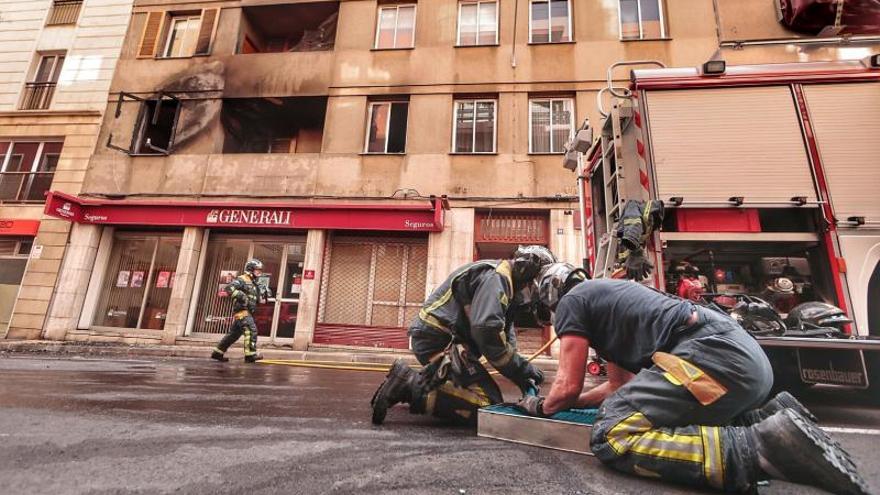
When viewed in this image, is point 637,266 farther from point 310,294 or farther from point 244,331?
point 310,294

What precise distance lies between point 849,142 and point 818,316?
1.99m

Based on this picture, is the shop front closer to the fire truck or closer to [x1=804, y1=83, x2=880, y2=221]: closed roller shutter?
the fire truck

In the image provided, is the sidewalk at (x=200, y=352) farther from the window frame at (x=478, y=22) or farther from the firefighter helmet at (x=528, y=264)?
the window frame at (x=478, y=22)

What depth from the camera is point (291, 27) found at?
13.8m

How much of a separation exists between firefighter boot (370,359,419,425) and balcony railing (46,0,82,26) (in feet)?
58.7

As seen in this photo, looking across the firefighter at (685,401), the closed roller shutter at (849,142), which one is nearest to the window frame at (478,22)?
the closed roller shutter at (849,142)

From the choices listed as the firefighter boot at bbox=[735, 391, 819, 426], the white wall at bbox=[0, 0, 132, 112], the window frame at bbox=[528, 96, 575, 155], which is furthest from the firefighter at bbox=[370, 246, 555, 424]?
the white wall at bbox=[0, 0, 132, 112]

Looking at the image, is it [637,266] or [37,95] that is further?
[37,95]

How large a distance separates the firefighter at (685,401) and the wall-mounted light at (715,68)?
12.4ft

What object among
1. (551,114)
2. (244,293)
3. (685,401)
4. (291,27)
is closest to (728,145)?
(685,401)

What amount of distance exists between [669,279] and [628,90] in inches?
88.8

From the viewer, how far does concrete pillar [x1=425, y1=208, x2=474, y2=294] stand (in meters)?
10.2

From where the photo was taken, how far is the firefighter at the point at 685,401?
1.68 m

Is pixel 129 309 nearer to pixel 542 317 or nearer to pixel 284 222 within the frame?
pixel 284 222
